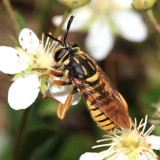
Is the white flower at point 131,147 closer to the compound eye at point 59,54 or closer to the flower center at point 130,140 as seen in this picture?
the flower center at point 130,140

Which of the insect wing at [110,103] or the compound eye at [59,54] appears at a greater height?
the compound eye at [59,54]

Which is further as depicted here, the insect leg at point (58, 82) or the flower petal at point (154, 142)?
the insect leg at point (58, 82)

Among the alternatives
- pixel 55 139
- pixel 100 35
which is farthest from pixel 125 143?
pixel 100 35

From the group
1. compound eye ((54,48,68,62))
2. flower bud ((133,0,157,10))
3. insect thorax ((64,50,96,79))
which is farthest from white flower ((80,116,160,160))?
flower bud ((133,0,157,10))

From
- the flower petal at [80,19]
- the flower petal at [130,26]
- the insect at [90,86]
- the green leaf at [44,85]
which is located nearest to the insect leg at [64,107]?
the insect at [90,86]

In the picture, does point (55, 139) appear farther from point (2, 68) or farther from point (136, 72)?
point (136, 72)

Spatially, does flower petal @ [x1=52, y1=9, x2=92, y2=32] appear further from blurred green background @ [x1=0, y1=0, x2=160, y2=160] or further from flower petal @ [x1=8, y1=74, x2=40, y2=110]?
flower petal @ [x1=8, y1=74, x2=40, y2=110]
